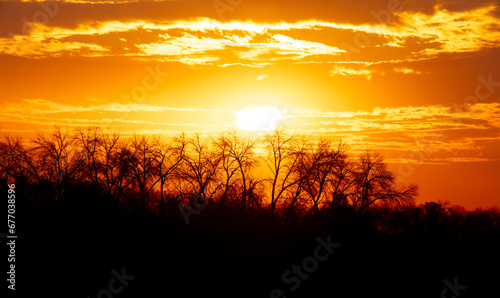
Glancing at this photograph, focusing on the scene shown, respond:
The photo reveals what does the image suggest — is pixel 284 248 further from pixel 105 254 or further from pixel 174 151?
pixel 174 151

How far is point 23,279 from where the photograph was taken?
115 ft

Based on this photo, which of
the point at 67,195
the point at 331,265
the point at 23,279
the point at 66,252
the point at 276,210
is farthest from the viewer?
the point at 276,210

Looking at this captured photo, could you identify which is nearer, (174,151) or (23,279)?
(23,279)

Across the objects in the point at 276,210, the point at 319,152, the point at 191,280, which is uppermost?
the point at 319,152

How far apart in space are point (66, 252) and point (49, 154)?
3761cm

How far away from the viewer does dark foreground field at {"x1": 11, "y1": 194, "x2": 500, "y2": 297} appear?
1430 inches

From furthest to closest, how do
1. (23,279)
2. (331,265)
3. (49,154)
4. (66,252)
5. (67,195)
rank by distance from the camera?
(49,154), (67,195), (331,265), (66,252), (23,279)

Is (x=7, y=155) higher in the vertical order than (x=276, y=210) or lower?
higher

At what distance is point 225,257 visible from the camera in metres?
47.4

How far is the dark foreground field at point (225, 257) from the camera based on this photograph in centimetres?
3633

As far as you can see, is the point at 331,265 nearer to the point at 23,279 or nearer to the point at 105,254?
the point at 105,254

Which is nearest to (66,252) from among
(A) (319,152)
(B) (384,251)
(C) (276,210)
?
(B) (384,251)

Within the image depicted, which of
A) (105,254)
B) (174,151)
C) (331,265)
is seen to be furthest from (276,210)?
→ (105,254)

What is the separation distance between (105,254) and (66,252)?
2541 millimetres
